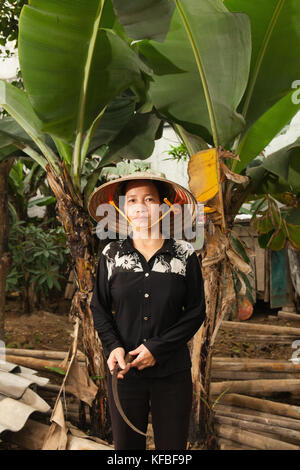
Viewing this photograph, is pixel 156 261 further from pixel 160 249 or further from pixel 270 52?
pixel 270 52

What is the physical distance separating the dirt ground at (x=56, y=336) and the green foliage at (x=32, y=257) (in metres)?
0.30

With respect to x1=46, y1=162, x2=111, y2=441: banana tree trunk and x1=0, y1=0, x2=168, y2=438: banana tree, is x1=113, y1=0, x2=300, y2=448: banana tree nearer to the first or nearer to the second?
x1=0, y1=0, x2=168, y2=438: banana tree

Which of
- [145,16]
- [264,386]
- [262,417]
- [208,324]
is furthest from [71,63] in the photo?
[264,386]

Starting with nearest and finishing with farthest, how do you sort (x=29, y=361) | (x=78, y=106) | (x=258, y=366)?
1. (x=78, y=106)
2. (x=29, y=361)
3. (x=258, y=366)

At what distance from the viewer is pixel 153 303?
113 cm

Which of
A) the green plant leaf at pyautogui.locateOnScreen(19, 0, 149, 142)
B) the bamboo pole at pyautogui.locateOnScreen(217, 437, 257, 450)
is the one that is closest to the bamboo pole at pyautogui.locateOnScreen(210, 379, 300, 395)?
the bamboo pole at pyautogui.locateOnScreen(217, 437, 257, 450)

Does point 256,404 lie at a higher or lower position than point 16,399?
lower

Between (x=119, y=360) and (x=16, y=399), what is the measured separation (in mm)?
894

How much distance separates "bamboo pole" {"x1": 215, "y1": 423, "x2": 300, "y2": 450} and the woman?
0.79 meters

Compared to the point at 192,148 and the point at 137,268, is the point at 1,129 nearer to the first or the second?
the point at 192,148

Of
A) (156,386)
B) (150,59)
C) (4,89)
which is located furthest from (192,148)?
(156,386)

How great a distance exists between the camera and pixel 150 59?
4.84ft

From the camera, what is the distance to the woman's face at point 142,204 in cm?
115

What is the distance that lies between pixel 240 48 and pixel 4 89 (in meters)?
0.91
